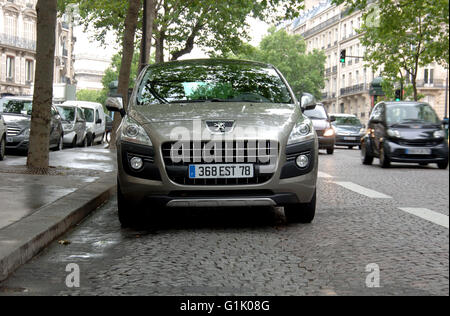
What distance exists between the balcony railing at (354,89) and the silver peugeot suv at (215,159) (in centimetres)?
7548

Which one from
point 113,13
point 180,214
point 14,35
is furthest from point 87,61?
point 180,214

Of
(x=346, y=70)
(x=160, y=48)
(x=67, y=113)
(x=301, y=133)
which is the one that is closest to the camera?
(x=301, y=133)

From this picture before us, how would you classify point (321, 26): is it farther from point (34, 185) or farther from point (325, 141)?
point (34, 185)

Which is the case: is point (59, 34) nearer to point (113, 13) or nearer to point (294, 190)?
point (113, 13)

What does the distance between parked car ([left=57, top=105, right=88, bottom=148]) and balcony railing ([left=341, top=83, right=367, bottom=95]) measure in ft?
189

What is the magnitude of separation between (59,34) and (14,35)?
1455 centimetres

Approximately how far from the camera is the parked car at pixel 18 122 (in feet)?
61.0

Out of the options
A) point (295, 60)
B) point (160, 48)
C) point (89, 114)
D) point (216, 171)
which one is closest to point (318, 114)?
point (89, 114)

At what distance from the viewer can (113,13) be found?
3531 centimetres

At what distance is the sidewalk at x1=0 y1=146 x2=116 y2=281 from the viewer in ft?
16.6

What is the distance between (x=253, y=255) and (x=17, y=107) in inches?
622

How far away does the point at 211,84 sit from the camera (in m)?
7.51

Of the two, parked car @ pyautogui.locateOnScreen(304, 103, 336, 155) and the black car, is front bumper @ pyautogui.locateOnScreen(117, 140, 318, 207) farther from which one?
parked car @ pyautogui.locateOnScreen(304, 103, 336, 155)

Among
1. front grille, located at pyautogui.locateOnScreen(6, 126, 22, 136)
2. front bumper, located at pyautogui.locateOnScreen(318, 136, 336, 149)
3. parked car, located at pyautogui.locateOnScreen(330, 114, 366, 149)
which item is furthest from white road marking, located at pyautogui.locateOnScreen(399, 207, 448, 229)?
parked car, located at pyautogui.locateOnScreen(330, 114, 366, 149)
